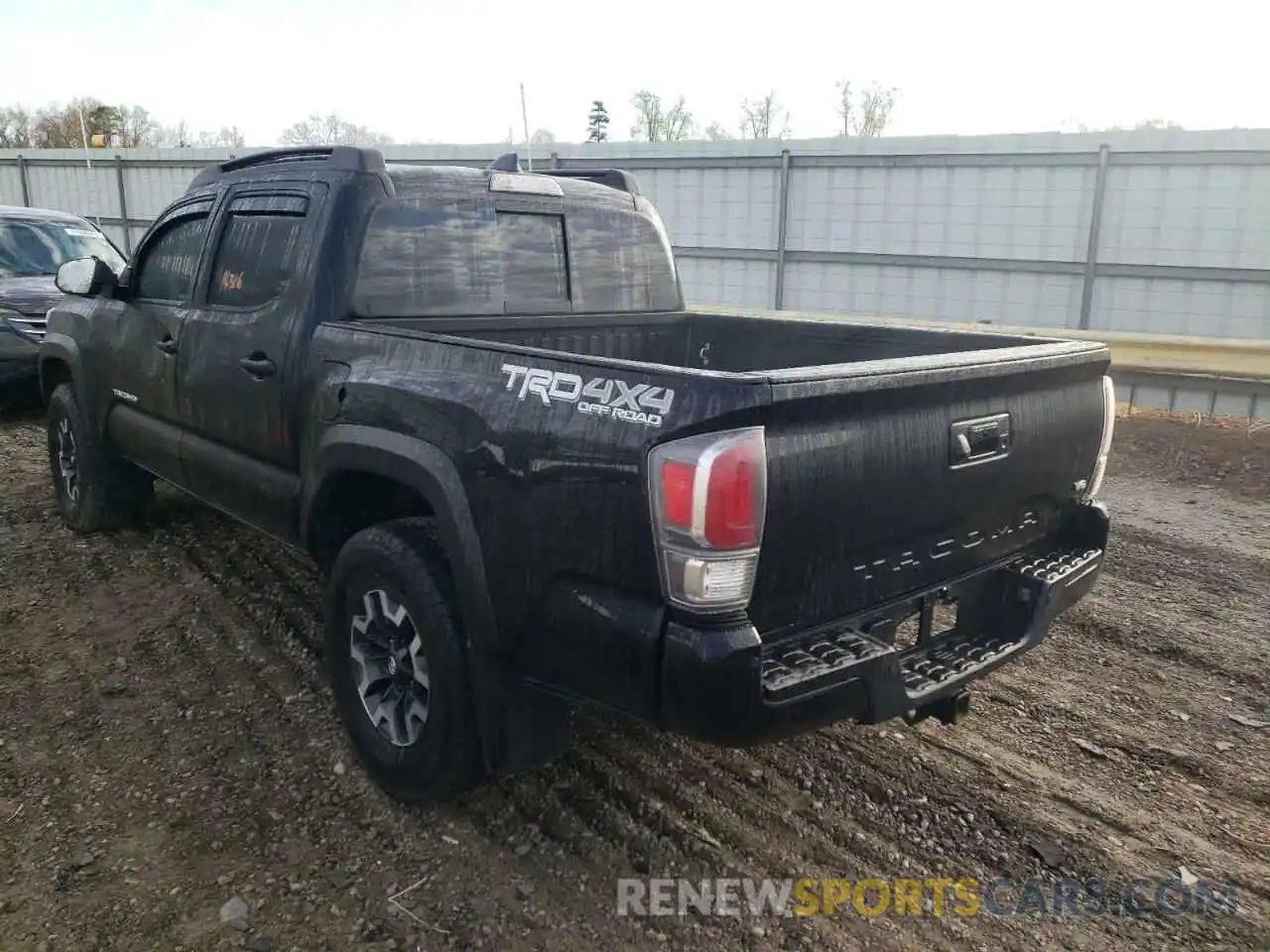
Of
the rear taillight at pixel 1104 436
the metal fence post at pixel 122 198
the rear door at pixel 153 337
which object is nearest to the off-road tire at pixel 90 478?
the rear door at pixel 153 337

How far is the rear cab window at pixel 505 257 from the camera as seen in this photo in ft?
11.7

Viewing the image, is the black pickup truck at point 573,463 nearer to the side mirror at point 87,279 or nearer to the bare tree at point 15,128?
the side mirror at point 87,279

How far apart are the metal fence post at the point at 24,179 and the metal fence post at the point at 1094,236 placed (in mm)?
22200

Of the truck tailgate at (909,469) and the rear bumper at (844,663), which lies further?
the truck tailgate at (909,469)

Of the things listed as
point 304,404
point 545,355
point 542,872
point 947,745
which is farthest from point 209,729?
point 947,745

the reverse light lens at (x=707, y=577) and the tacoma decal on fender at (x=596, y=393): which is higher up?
the tacoma decal on fender at (x=596, y=393)

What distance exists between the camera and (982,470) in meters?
2.83

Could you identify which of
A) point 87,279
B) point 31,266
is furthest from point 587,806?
point 31,266

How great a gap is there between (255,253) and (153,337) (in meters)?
1.02

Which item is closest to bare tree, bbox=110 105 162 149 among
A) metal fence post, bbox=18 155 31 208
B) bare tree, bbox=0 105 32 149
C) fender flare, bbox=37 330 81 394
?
bare tree, bbox=0 105 32 149

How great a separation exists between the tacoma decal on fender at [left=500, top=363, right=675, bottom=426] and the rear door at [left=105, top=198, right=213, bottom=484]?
244cm

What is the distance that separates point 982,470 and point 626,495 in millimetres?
1188

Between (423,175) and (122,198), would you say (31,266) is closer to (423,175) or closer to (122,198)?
(423,175)

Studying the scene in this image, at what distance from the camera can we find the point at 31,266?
30.6 ft
